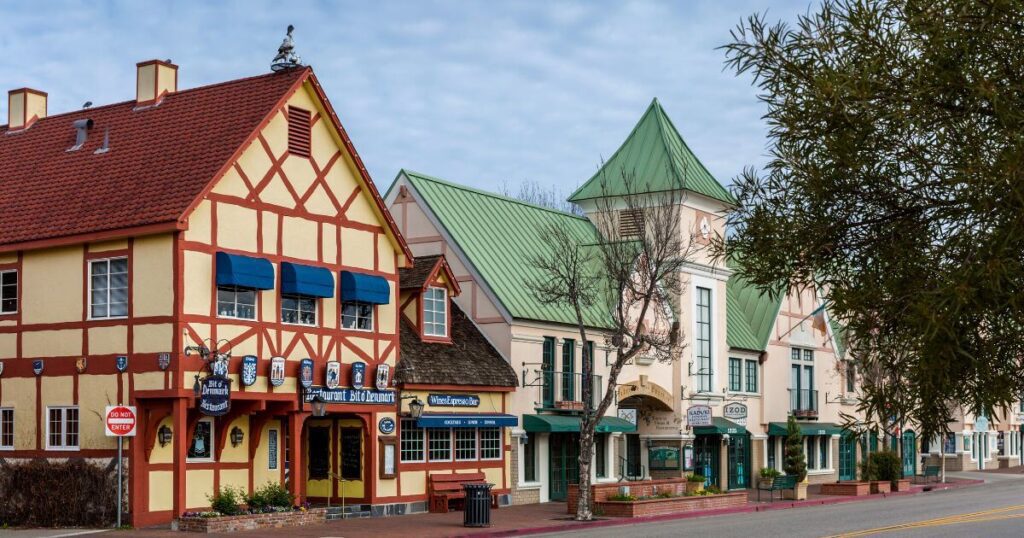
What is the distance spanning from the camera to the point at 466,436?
35406 millimetres

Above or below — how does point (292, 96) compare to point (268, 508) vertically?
above

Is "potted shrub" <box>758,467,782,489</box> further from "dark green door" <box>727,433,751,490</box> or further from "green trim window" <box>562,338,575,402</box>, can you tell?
"green trim window" <box>562,338,575,402</box>

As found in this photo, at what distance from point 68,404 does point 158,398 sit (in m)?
2.80

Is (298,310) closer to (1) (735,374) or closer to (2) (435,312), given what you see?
(2) (435,312)

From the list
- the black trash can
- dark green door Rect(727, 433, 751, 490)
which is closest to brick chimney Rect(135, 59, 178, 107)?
the black trash can

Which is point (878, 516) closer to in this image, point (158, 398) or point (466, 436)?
point (466, 436)

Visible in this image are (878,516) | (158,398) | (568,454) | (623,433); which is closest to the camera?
(158,398)

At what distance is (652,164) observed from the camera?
46250 millimetres

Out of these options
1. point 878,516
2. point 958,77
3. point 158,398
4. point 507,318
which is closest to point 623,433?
point 507,318

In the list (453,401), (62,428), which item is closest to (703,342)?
(453,401)

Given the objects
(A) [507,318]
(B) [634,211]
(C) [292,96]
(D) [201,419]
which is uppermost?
(C) [292,96]

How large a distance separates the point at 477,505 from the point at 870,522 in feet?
31.4

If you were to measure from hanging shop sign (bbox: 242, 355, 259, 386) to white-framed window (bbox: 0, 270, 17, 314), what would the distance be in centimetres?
626

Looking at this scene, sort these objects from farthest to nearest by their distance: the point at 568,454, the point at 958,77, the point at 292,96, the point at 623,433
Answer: the point at 623,433 < the point at 568,454 < the point at 292,96 < the point at 958,77
